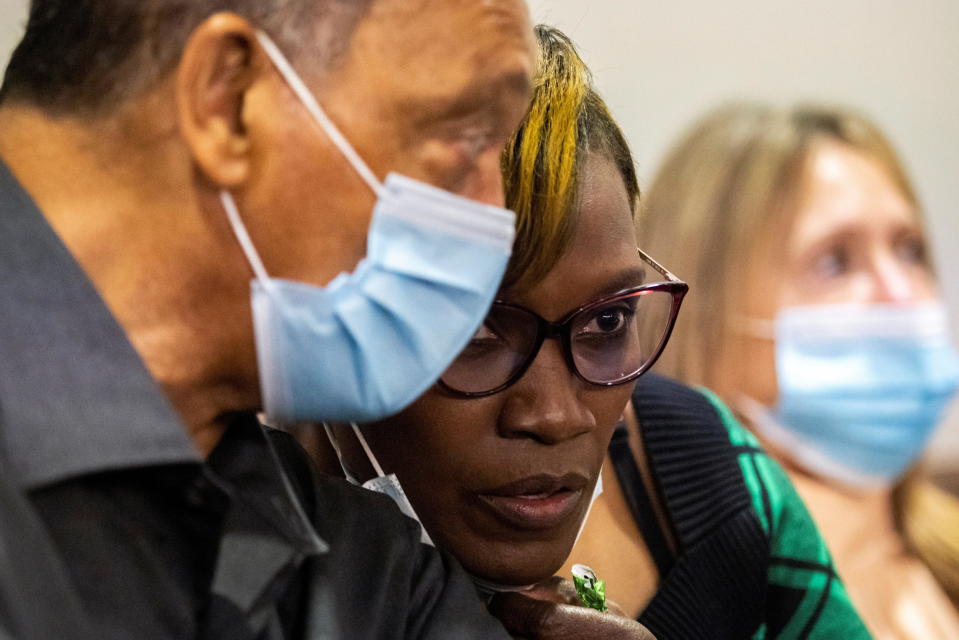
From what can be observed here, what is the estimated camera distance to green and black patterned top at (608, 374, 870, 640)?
1601 millimetres

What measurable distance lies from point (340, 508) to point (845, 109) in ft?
7.48

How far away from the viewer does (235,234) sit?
3.16ft

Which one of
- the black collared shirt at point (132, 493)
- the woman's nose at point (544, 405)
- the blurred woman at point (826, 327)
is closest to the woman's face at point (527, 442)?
the woman's nose at point (544, 405)

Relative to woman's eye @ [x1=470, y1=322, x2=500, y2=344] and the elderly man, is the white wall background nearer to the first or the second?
woman's eye @ [x1=470, y1=322, x2=500, y2=344]

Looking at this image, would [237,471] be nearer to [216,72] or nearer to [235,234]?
[235,234]

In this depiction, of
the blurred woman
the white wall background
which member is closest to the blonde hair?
the white wall background

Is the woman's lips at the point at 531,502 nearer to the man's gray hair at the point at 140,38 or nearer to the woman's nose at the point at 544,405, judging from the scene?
the woman's nose at the point at 544,405

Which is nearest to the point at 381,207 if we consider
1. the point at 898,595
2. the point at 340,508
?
the point at 340,508

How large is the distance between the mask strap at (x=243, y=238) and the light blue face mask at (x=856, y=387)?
75.6 inches

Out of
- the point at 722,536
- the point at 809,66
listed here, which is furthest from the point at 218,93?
the point at 809,66

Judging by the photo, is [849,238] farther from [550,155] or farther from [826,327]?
[550,155]

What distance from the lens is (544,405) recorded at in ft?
4.24

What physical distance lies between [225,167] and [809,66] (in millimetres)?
2512

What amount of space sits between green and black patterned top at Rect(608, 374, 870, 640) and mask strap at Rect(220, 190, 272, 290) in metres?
0.80
